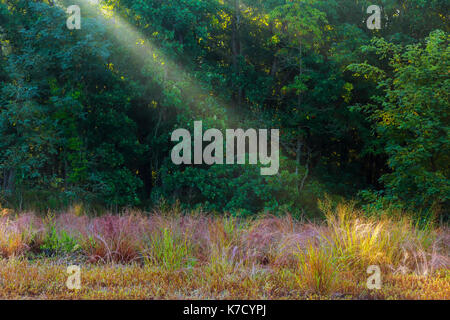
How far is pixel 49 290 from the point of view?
4.76m

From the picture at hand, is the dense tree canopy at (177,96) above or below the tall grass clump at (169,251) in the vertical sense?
above

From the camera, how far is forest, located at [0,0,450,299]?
295 inches

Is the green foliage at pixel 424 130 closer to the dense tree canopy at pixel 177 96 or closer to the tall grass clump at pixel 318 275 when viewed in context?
the dense tree canopy at pixel 177 96

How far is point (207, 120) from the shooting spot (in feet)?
45.9

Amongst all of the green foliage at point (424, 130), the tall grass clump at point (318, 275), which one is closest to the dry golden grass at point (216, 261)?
the tall grass clump at point (318, 275)

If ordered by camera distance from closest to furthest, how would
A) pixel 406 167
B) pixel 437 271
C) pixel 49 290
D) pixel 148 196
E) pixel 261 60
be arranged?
pixel 49 290
pixel 437 271
pixel 406 167
pixel 148 196
pixel 261 60

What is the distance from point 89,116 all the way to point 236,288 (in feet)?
36.9

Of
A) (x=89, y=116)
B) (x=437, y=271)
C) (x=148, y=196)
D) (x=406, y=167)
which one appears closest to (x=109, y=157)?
(x=89, y=116)

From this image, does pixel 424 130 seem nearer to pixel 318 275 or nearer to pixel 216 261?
pixel 318 275

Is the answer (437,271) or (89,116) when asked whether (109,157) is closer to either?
(89,116)

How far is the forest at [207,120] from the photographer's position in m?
7.50

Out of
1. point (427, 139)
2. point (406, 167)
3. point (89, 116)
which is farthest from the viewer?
point (89, 116)

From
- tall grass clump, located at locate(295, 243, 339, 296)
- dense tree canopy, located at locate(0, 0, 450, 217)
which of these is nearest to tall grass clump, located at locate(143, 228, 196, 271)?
tall grass clump, located at locate(295, 243, 339, 296)

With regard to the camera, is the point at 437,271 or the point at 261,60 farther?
the point at 261,60
